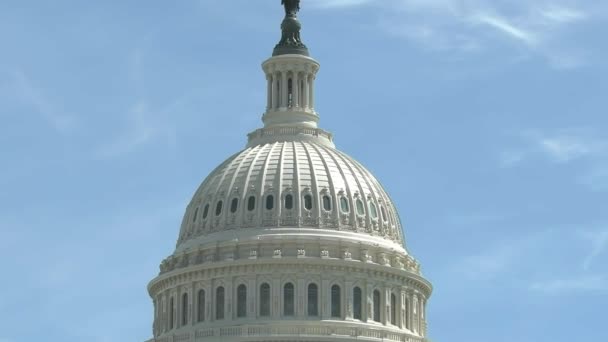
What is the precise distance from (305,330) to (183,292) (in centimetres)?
1182

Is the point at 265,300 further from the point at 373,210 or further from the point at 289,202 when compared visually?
the point at 373,210

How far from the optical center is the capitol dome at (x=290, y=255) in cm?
17375

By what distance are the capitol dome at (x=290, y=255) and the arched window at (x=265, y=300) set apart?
0.07m

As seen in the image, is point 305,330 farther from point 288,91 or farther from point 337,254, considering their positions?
point 288,91

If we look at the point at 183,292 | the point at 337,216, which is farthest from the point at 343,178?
the point at 183,292

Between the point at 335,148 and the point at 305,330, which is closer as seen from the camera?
the point at 305,330

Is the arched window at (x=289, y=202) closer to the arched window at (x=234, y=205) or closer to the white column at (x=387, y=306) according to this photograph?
the arched window at (x=234, y=205)

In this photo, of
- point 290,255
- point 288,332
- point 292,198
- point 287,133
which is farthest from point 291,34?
point 288,332

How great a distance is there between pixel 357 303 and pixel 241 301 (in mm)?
8518

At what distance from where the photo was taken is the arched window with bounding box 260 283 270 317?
174m

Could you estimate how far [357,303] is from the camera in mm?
175375

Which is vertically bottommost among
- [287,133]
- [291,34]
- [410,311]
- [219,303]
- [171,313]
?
[219,303]

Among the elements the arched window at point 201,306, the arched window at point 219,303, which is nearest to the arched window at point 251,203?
the arched window at point 219,303

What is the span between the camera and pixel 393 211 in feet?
603
